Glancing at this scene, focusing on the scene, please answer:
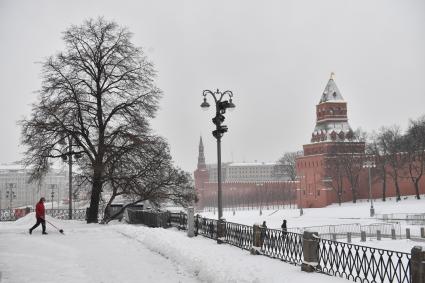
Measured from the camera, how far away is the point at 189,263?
13.3 m

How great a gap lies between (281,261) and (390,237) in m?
26.9

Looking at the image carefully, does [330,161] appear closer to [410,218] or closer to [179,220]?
[410,218]

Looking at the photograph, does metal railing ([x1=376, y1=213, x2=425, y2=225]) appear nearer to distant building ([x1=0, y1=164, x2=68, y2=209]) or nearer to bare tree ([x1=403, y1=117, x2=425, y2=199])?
bare tree ([x1=403, y1=117, x2=425, y2=199])

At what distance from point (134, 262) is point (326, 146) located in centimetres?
7318

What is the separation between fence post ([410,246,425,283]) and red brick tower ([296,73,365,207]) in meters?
74.2

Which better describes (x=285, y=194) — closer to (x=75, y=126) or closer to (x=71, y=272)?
(x=75, y=126)

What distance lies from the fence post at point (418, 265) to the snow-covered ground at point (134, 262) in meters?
2.42

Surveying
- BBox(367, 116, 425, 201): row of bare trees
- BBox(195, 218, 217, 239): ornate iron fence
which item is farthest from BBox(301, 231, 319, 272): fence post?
BBox(367, 116, 425, 201): row of bare trees

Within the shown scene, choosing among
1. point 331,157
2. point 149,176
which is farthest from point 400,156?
point 149,176

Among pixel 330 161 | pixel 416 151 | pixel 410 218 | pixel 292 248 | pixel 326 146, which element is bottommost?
pixel 410 218

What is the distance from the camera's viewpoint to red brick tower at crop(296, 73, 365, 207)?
8231cm

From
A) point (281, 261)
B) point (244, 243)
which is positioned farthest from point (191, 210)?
point (281, 261)

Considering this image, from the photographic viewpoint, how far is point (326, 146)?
83812 mm

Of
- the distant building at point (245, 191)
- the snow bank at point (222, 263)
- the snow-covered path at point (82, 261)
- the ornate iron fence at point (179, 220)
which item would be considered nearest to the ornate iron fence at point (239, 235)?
the snow bank at point (222, 263)
